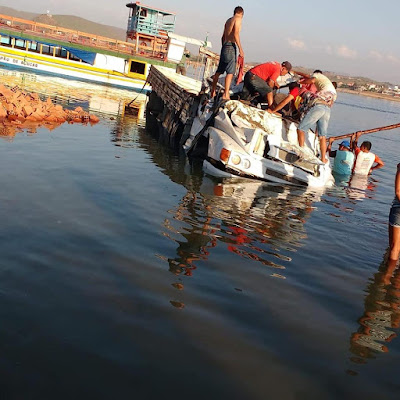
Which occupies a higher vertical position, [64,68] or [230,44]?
[230,44]

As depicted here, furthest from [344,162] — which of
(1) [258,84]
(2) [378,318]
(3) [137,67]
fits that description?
(3) [137,67]

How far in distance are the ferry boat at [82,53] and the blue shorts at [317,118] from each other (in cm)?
2610

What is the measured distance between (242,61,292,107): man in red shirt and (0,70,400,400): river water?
153 inches

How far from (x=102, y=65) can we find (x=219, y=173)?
1123 inches

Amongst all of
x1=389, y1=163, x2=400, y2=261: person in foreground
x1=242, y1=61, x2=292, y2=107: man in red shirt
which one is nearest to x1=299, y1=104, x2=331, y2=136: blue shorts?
x1=242, y1=61, x2=292, y2=107: man in red shirt

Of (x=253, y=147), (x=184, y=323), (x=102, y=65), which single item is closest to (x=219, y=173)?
(x=253, y=147)

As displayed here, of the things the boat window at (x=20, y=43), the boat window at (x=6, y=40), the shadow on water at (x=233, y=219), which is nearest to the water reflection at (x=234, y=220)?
the shadow on water at (x=233, y=219)

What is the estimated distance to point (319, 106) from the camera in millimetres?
10211

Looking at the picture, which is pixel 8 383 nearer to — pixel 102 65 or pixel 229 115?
pixel 229 115

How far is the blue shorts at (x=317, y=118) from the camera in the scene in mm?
10227

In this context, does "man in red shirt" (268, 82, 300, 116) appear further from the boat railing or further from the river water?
the boat railing

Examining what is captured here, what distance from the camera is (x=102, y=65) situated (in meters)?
35.2

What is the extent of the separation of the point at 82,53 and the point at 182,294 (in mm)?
34541

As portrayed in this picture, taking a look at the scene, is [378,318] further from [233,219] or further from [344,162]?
[344,162]
